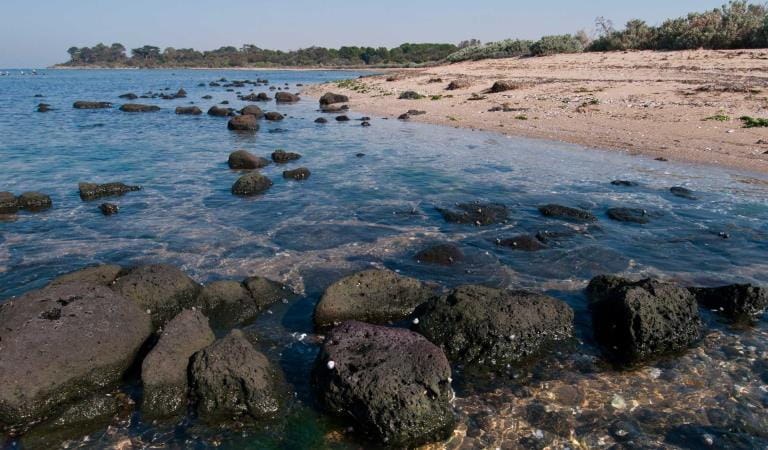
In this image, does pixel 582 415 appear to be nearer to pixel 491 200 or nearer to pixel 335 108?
pixel 491 200

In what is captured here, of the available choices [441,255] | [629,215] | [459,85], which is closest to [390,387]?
[441,255]

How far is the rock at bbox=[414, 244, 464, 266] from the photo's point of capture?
9500 mm

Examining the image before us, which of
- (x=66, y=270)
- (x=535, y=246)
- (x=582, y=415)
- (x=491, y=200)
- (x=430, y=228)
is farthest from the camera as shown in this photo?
(x=491, y=200)

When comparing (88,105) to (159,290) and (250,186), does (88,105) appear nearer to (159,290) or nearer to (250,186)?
(250,186)

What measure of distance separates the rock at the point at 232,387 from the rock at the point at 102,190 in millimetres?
10372

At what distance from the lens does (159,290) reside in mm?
7547

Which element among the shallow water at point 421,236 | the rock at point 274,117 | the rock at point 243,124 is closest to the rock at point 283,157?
the shallow water at point 421,236

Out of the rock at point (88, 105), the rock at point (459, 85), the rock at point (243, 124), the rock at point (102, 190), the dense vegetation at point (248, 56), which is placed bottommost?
the rock at point (102, 190)

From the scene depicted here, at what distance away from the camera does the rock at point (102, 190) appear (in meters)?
14.1

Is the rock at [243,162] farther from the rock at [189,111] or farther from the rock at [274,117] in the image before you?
the rock at [189,111]

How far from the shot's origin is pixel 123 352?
619 cm

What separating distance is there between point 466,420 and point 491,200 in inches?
337

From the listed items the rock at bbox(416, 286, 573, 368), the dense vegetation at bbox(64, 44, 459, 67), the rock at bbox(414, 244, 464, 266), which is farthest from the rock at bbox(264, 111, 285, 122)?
the dense vegetation at bbox(64, 44, 459, 67)

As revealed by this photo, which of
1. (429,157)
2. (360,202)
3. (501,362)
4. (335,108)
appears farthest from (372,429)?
(335,108)
